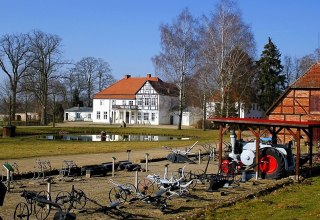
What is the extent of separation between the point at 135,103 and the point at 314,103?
185ft

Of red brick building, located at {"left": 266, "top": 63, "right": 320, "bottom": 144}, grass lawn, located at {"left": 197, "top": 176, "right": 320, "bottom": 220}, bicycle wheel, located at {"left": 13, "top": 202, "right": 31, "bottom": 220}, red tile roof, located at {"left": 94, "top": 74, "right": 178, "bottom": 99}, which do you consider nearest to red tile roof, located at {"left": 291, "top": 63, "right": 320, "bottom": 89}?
red brick building, located at {"left": 266, "top": 63, "right": 320, "bottom": 144}

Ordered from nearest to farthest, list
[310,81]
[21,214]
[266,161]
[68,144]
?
1. [21,214]
2. [266,161]
3. [68,144]
4. [310,81]

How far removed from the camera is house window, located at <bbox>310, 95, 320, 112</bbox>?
3707 cm

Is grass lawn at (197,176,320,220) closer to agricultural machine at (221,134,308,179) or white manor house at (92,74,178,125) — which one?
agricultural machine at (221,134,308,179)

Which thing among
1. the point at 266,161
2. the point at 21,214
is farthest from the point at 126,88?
the point at 21,214

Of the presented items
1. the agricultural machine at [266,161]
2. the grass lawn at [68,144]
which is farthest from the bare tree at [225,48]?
the agricultural machine at [266,161]

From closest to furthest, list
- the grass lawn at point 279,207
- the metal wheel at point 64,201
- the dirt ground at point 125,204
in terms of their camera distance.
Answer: the metal wheel at point 64,201 → the dirt ground at point 125,204 → the grass lawn at point 279,207

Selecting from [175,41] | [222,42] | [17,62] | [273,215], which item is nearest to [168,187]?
[273,215]

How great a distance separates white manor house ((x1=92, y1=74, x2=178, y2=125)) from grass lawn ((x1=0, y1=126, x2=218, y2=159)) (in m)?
23.3

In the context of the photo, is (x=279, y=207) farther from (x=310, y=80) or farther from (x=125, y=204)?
(x=310, y=80)

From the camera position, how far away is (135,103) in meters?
91.1

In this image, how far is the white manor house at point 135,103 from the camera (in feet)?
283

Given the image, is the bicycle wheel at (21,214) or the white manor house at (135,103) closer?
the bicycle wheel at (21,214)

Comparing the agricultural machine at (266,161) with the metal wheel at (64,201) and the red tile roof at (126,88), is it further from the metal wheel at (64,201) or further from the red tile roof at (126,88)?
the red tile roof at (126,88)
